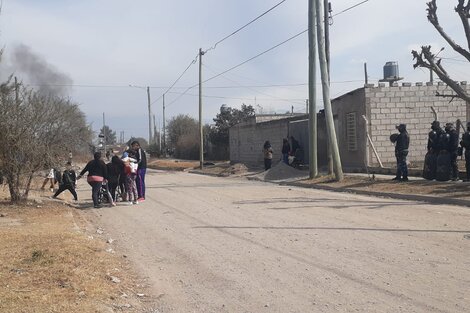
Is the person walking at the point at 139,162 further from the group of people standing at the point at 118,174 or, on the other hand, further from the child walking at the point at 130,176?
the child walking at the point at 130,176

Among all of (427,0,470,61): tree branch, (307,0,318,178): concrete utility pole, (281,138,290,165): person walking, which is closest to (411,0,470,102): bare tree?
(427,0,470,61): tree branch

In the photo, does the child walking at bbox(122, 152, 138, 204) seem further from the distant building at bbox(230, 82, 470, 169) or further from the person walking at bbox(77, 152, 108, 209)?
the distant building at bbox(230, 82, 470, 169)

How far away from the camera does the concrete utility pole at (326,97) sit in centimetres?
1933

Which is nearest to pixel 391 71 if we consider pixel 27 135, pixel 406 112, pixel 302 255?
pixel 406 112

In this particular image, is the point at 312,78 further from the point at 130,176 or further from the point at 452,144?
the point at 130,176

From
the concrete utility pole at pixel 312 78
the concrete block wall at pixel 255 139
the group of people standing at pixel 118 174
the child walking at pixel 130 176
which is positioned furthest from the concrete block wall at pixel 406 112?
the child walking at pixel 130 176

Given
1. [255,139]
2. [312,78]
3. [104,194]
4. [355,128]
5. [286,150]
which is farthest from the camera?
[255,139]

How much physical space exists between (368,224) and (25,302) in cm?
661

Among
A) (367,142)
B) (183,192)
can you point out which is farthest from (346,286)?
(367,142)

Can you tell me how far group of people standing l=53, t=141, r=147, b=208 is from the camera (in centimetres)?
1451

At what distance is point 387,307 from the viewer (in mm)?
5199

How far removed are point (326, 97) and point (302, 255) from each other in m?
12.7

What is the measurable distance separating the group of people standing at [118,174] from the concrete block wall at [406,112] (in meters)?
10.8

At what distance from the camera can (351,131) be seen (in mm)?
23422
